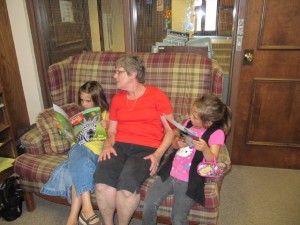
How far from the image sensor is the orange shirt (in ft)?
5.37

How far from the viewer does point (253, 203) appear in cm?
197

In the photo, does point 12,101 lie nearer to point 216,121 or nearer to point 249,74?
point 216,121

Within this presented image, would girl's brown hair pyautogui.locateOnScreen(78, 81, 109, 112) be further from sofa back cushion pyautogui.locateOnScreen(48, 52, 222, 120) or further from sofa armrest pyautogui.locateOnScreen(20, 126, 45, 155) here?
sofa armrest pyautogui.locateOnScreen(20, 126, 45, 155)

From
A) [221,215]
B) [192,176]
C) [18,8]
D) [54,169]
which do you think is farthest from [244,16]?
[18,8]

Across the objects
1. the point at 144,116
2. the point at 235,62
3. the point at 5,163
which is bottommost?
the point at 5,163

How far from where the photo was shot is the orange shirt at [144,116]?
1.64 m

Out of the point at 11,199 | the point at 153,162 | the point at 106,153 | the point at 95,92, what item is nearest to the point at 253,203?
the point at 153,162

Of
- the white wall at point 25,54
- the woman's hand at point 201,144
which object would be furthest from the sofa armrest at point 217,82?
the white wall at point 25,54

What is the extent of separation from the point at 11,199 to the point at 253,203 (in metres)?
1.78

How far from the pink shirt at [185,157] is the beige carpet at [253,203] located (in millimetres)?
595

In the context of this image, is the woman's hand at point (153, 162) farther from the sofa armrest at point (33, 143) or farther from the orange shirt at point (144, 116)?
the sofa armrest at point (33, 143)

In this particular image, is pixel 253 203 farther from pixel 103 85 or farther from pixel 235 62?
pixel 103 85

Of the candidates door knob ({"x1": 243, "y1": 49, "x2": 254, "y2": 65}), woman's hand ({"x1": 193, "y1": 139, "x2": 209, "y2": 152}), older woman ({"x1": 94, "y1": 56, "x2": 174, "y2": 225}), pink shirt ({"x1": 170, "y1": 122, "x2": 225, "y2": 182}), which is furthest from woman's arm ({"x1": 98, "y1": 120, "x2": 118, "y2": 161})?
door knob ({"x1": 243, "y1": 49, "x2": 254, "y2": 65})

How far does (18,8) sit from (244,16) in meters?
2.06
